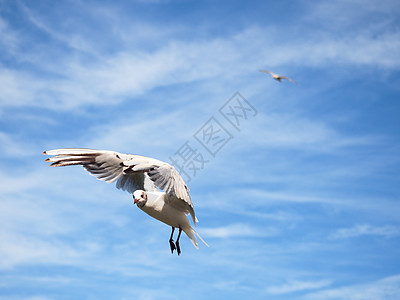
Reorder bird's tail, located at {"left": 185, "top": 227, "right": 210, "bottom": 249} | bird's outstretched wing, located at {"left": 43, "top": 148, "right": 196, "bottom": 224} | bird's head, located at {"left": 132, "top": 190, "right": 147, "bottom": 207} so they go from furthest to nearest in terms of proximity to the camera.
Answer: bird's tail, located at {"left": 185, "top": 227, "right": 210, "bottom": 249}, bird's head, located at {"left": 132, "top": 190, "right": 147, "bottom": 207}, bird's outstretched wing, located at {"left": 43, "top": 148, "right": 196, "bottom": 224}

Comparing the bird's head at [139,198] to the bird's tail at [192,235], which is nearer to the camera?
the bird's head at [139,198]

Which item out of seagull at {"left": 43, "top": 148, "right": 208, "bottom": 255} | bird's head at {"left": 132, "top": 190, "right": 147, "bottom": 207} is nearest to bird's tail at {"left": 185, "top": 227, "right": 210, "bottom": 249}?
seagull at {"left": 43, "top": 148, "right": 208, "bottom": 255}

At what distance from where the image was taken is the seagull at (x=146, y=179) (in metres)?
13.3

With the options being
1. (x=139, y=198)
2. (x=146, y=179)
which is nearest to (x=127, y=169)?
(x=139, y=198)

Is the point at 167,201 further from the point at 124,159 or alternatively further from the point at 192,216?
the point at 124,159

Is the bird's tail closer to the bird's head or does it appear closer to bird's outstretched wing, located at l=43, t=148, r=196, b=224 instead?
bird's outstretched wing, located at l=43, t=148, r=196, b=224

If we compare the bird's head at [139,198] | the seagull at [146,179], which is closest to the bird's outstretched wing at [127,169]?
the seagull at [146,179]

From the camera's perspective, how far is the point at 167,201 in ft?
47.0

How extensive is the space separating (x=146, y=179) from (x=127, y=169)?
2.22 metres

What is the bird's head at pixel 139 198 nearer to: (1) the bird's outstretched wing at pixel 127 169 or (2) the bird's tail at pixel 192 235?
(1) the bird's outstretched wing at pixel 127 169

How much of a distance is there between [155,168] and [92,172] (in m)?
2.88

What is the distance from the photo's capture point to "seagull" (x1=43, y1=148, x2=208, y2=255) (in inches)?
525

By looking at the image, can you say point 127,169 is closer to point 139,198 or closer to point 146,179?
point 139,198

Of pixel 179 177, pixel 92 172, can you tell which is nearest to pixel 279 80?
pixel 179 177
